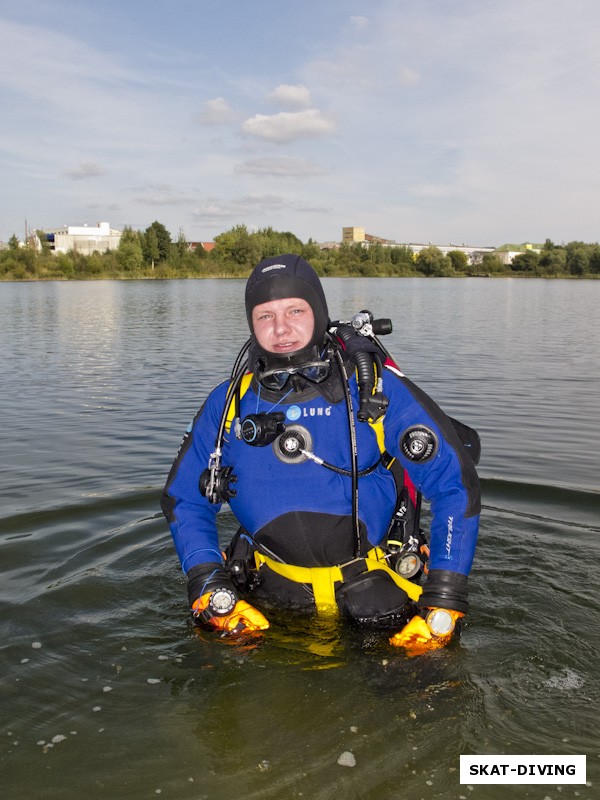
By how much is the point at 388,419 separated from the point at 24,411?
8051 millimetres

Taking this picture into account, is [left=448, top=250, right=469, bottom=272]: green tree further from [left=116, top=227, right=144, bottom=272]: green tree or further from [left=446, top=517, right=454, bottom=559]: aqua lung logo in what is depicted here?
[left=446, top=517, right=454, bottom=559]: aqua lung logo

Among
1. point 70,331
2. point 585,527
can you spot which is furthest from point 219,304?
point 585,527

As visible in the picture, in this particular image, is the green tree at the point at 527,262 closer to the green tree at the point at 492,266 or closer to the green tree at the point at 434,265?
the green tree at the point at 492,266

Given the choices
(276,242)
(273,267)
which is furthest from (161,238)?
(273,267)

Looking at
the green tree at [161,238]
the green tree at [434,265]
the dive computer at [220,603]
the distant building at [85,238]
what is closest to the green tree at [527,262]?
the green tree at [434,265]

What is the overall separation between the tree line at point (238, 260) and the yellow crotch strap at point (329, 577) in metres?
78.1

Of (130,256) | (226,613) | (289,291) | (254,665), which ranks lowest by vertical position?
(254,665)

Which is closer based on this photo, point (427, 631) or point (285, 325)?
point (427, 631)

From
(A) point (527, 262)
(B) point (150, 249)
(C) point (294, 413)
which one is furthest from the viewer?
(A) point (527, 262)

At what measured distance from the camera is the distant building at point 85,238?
116681mm

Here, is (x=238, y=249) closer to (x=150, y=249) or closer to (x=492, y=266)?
(x=150, y=249)

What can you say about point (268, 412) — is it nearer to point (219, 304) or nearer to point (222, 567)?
point (222, 567)

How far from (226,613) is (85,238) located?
12850 centimetres

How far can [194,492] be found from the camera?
375cm
